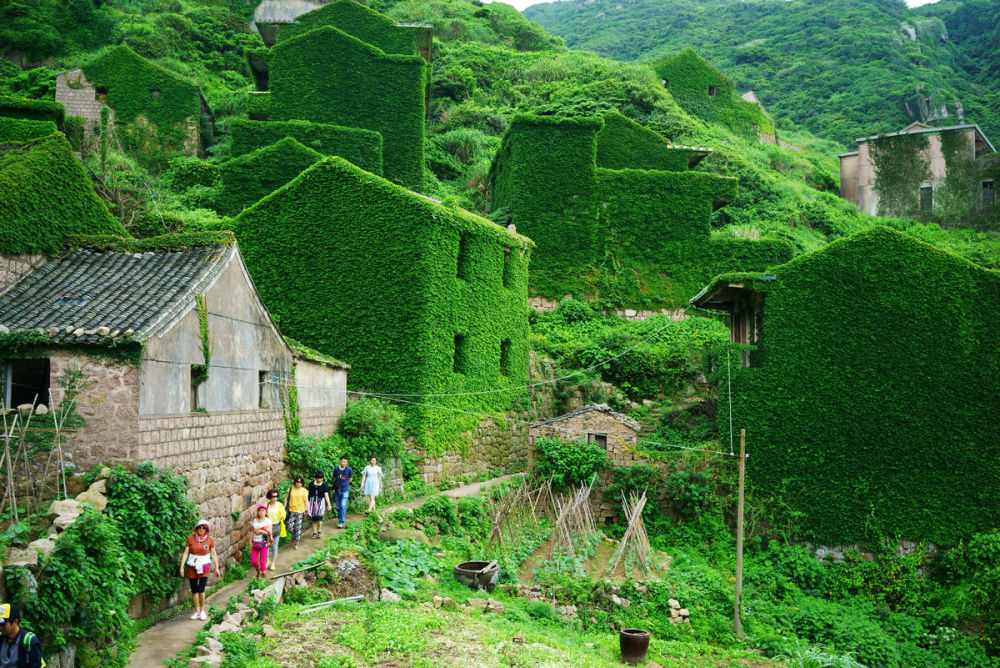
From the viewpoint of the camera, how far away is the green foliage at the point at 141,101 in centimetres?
3788

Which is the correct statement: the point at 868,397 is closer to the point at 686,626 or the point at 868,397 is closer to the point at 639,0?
the point at 686,626

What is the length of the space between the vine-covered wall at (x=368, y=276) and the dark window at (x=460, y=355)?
0.27 m

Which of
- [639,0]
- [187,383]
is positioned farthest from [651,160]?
[639,0]

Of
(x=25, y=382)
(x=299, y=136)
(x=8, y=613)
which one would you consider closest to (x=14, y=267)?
(x=25, y=382)

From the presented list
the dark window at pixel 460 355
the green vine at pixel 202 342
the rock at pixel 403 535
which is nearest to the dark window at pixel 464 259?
the dark window at pixel 460 355

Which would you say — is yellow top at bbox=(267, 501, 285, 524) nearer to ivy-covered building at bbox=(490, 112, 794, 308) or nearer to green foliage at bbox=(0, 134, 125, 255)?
green foliage at bbox=(0, 134, 125, 255)

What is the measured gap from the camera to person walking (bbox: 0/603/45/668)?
23.6 feet

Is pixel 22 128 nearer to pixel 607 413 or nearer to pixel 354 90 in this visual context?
pixel 354 90

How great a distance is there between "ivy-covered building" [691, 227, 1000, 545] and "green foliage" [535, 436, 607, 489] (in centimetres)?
403

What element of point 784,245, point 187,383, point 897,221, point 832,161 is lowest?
point 187,383

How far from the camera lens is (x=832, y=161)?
202ft

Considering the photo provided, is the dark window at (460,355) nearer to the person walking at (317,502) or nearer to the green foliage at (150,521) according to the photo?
the person walking at (317,502)

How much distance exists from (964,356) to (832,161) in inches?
1830

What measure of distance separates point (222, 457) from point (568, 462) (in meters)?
12.4
